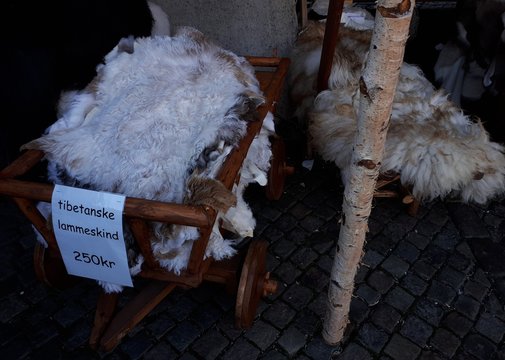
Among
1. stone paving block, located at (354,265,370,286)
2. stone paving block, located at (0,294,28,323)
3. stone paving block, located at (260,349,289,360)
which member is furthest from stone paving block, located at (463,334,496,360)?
stone paving block, located at (0,294,28,323)

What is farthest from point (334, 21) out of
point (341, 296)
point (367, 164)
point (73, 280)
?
point (73, 280)

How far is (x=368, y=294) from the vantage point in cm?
265

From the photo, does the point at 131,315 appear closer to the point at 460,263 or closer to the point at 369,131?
the point at 369,131

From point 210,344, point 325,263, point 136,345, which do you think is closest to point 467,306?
point 325,263

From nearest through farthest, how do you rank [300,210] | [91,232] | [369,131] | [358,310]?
[369,131], [91,232], [358,310], [300,210]

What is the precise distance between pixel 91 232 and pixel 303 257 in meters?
1.48

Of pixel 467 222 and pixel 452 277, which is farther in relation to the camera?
pixel 467 222

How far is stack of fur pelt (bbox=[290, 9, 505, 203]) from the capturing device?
9.07 ft

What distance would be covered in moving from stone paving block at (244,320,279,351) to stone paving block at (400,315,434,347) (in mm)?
709

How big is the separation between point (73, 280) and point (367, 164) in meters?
1.94

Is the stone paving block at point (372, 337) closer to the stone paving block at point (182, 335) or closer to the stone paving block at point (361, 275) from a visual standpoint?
the stone paving block at point (361, 275)

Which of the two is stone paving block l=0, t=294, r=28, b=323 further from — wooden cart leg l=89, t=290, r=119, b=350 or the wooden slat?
the wooden slat

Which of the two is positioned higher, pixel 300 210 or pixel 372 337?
pixel 300 210

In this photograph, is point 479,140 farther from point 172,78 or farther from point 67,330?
point 67,330
